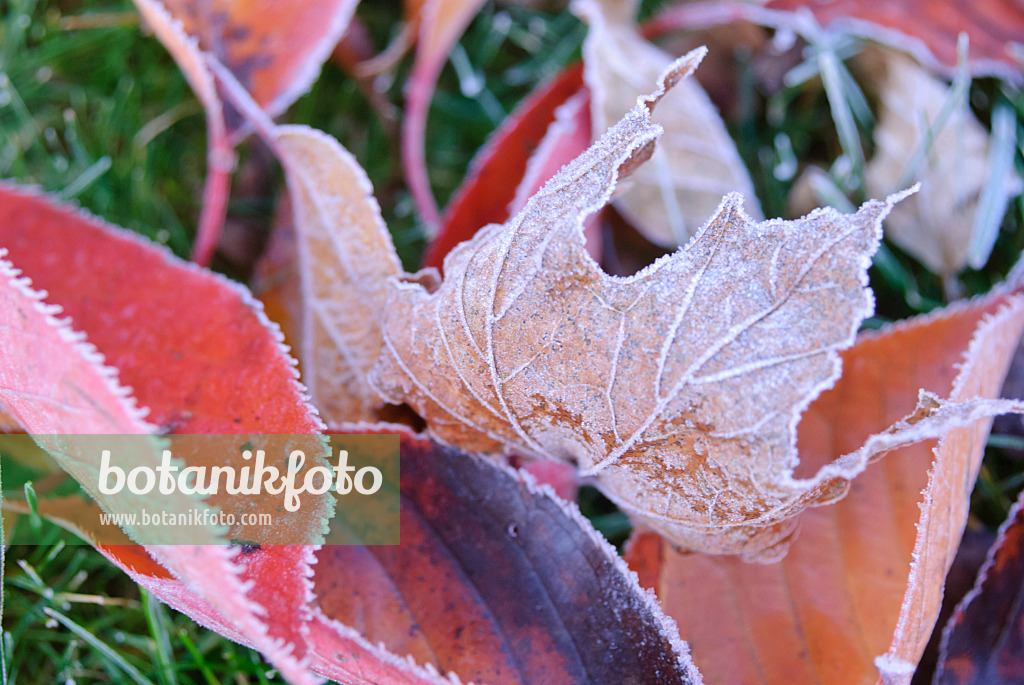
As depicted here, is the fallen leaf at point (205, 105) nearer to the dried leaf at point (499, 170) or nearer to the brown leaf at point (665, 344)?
the dried leaf at point (499, 170)

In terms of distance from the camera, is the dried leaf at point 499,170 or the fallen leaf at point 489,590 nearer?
the fallen leaf at point 489,590

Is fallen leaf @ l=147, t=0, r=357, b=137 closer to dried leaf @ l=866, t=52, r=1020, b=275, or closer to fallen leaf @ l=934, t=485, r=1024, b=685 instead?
dried leaf @ l=866, t=52, r=1020, b=275

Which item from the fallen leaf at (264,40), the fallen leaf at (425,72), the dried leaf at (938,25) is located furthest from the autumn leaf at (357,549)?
the dried leaf at (938,25)

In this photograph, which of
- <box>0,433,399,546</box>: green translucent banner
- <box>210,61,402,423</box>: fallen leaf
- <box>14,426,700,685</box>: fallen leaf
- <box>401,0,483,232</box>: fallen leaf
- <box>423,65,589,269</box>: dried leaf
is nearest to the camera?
<box>0,433,399,546</box>: green translucent banner

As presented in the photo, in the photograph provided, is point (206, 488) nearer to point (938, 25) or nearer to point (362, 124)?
point (362, 124)

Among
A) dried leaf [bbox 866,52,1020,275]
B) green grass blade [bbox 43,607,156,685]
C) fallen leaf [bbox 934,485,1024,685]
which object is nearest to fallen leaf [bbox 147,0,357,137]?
green grass blade [bbox 43,607,156,685]

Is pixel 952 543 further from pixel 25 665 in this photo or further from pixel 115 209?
pixel 115 209

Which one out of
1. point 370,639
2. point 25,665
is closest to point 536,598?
point 370,639
